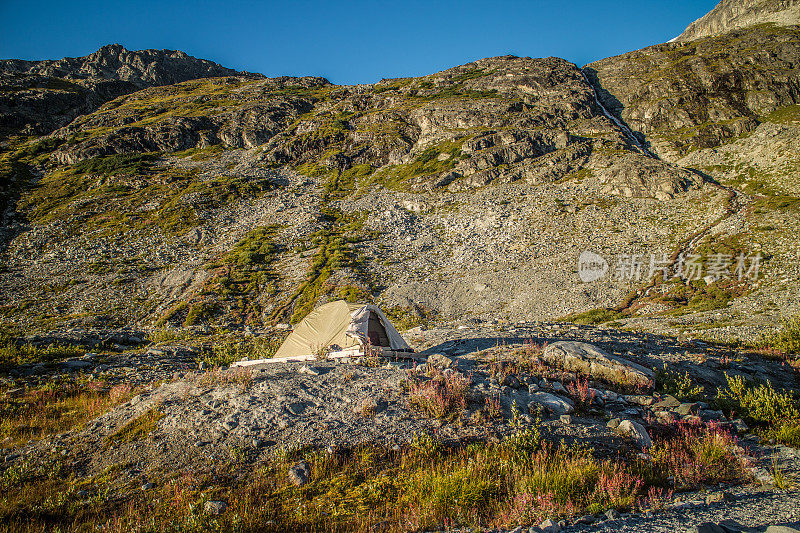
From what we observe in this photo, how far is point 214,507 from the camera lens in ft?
19.2

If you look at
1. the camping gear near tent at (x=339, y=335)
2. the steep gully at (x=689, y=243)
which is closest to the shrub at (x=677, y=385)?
the camping gear near tent at (x=339, y=335)

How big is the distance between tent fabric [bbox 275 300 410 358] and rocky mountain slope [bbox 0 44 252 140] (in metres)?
133

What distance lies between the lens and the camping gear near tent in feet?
50.1

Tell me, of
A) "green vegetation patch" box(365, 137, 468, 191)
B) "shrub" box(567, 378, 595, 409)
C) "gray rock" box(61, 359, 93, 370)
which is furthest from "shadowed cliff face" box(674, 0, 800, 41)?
"gray rock" box(61, 359, 93, 370)

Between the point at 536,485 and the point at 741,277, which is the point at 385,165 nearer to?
the point at 741,277

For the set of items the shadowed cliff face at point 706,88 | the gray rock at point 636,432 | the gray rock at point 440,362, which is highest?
the shadowed cliff face at point 706,88

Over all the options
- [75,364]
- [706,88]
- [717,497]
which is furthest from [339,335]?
[706,88]

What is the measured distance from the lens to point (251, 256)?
4394cm

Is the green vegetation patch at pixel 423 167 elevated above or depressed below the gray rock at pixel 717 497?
above

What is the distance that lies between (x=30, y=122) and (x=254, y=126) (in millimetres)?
70106

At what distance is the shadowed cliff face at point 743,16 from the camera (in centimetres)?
9431

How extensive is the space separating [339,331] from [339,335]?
235 millimetres

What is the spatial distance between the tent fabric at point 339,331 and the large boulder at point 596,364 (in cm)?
666

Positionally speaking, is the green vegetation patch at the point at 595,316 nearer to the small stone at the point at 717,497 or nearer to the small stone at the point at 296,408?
the small stone at the point at 717,497
